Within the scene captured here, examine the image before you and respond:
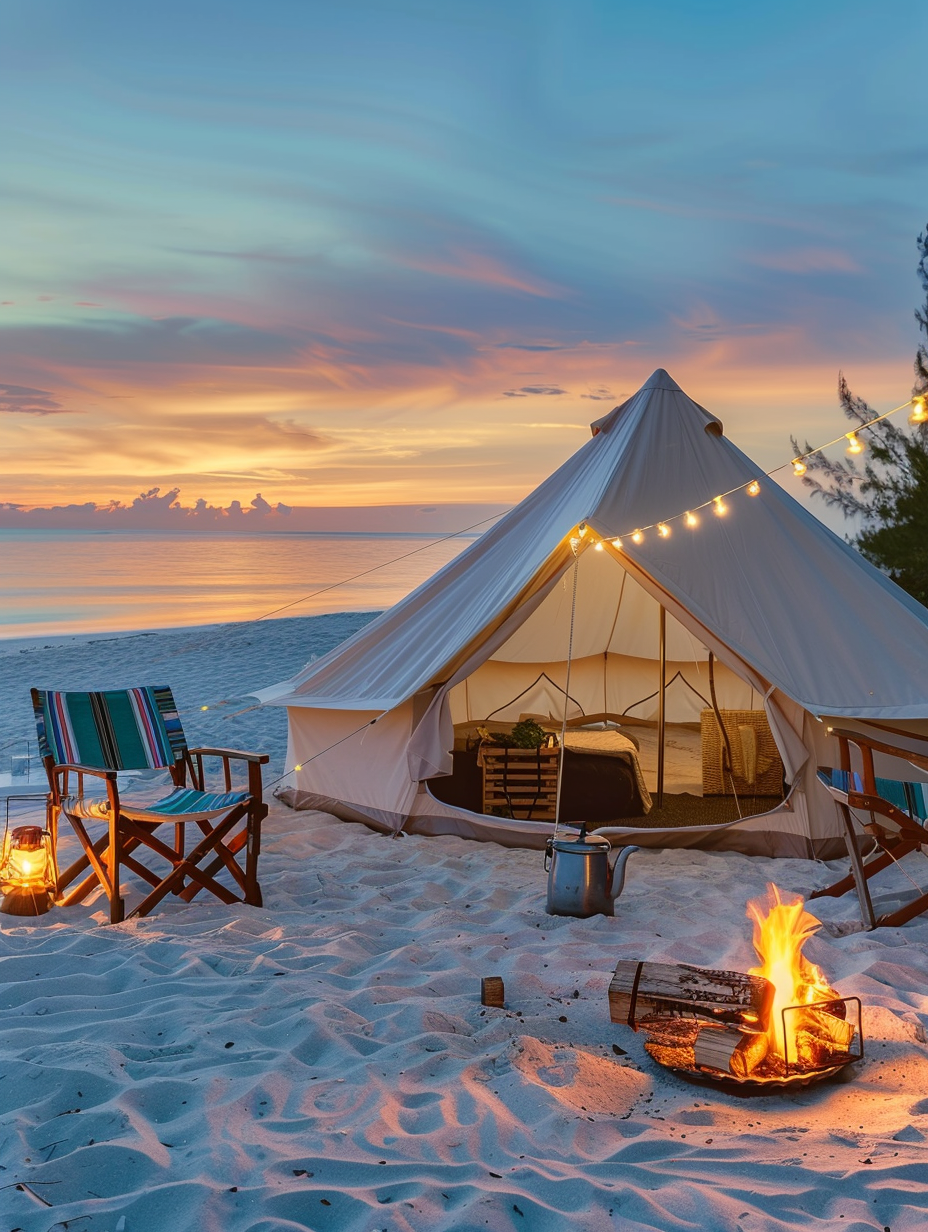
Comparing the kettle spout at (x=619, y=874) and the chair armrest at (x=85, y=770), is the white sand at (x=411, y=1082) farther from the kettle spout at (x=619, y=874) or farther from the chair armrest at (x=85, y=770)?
the chair armrest at (x=85, y=770)

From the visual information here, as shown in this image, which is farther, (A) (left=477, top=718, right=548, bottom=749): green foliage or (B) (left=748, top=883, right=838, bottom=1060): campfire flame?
(A) (left=477, top=718, right=548, bottom=749): green foliage

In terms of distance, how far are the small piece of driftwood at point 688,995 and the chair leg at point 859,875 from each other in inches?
42.1

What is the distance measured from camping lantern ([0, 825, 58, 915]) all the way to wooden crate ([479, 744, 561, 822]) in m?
2.35

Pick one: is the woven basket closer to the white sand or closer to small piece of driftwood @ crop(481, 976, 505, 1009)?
the white sand

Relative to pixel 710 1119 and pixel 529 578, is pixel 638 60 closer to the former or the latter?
pixel 529 578

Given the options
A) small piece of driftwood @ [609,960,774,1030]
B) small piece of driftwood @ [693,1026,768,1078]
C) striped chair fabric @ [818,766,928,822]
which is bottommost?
small piece of driftwood @ [693,1026,768,1078]

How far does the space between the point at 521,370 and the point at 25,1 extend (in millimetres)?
5595

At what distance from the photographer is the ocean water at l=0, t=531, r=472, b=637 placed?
18703 mm

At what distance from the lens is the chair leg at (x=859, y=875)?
138 inches

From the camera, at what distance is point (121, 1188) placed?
6.01 ft

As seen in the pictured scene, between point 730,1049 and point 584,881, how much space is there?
1.33 meters

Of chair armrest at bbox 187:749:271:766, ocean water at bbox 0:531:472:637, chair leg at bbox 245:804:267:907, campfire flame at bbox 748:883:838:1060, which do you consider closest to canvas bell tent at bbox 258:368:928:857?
chair armrest at bbox 187:749:271:766

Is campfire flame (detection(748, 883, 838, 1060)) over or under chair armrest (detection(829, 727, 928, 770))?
under

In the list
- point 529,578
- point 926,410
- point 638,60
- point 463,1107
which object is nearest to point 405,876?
point 529,578
